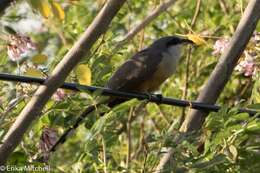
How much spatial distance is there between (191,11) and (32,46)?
127 inches

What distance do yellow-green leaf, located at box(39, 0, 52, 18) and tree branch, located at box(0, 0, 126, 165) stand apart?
0.27 metres

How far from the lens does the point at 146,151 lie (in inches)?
118

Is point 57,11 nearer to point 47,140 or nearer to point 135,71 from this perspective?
point 47,140

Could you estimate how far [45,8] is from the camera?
2.11m

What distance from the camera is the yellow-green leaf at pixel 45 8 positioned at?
6.78 ft

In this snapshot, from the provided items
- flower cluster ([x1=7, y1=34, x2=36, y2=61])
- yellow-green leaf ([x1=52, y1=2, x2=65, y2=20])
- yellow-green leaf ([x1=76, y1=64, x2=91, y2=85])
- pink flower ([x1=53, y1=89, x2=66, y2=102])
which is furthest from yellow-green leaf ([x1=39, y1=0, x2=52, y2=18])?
pink flower ([x1=53, y1=89, x2=66, y2=102])

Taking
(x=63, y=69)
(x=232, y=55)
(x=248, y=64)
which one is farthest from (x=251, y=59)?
(x=63, y=69)

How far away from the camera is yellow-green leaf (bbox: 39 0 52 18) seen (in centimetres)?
207

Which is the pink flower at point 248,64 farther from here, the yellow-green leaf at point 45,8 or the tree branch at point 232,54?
the yellow-green leaf at point 45,8

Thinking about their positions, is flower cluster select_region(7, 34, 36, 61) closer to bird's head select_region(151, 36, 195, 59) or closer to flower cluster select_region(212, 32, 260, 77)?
flower cluster select_region(212, 32, 260, 77)

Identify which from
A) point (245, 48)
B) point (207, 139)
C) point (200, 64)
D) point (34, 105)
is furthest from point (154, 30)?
point (34, 105)

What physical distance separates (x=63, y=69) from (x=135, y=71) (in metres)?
2.26

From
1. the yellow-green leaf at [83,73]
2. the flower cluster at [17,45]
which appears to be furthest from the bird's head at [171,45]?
the yellow-green leaf at [83,73]

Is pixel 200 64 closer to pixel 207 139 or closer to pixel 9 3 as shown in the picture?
pixel 207 139
